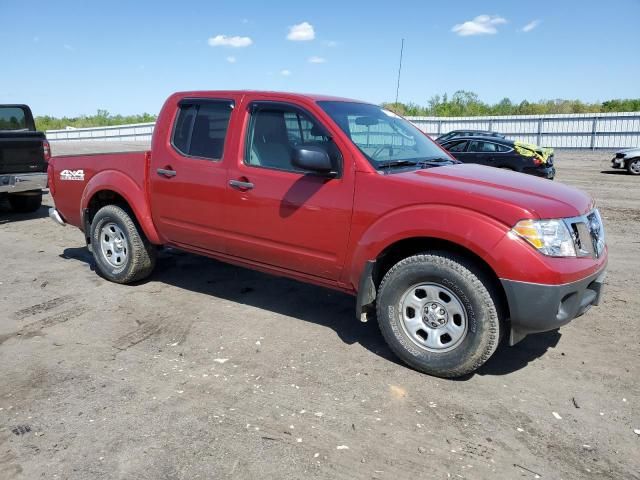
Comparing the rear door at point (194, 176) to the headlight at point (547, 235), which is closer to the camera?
the headlight at point (547, 235)

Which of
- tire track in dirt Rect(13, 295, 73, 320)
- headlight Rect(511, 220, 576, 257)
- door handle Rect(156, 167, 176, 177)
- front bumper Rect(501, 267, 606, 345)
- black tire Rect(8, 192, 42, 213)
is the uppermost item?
door handle Rect(156, 167, 176, 177)

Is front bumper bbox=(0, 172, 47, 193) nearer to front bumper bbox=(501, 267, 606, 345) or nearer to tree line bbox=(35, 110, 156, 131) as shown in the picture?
front bumper bbox=(501, 267, 606, 345)

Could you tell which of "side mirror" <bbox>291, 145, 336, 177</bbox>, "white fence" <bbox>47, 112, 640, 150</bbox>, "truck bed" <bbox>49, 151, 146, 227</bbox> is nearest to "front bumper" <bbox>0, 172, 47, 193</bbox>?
"truck bed" <bbox>49, 151, 146, 227</bbox>

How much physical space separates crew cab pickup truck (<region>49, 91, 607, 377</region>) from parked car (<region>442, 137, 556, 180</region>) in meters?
10.8

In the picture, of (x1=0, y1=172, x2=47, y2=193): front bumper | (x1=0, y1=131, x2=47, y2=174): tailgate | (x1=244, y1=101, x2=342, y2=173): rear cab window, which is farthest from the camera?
(x1=0, y1=131, x2=47, y2=174): tailgate

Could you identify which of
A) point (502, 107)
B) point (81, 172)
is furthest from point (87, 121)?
point (81, 172)

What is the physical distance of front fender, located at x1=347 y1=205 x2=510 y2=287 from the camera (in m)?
3.36

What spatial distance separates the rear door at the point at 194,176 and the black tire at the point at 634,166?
17.6m

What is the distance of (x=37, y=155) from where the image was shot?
9297 mm

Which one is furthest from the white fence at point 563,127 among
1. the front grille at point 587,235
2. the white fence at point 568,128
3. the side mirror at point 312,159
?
the side mirror at point 312,159

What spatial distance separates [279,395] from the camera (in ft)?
11.3

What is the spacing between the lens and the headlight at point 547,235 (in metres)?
3.30

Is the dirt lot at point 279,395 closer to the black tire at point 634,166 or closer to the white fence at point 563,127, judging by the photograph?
the black tire at point 634,166

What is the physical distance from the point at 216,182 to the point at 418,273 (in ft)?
6.52
